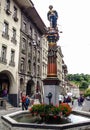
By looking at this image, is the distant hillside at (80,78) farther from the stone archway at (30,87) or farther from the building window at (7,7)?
the building window at (7,7)

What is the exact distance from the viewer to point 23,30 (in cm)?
3047

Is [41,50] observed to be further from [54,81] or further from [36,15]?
[54,81]

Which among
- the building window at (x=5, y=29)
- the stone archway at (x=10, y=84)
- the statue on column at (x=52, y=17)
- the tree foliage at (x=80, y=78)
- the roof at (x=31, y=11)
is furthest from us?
the tree foliage at (x=80, y=78)

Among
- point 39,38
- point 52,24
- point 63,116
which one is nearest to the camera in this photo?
point 63,116

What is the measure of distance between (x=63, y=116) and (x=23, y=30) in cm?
2244

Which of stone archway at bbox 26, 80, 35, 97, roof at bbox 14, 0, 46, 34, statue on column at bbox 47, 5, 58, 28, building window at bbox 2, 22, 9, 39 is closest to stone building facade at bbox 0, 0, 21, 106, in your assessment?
building window at bbox 2, 22, 9, 39

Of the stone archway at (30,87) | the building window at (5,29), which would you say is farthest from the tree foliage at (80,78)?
the building window at (5,29)

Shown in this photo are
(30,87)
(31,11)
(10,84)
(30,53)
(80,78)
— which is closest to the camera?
(10,84)

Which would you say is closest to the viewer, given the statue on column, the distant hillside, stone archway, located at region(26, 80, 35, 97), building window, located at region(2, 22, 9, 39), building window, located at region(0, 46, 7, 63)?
the statue on column

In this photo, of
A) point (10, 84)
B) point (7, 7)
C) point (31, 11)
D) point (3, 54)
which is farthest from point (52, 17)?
point (31, 11)

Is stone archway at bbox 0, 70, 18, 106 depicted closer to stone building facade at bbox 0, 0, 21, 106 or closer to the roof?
stone building facade at bbox 0, 0, 21, 106

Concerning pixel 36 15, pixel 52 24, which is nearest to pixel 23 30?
pixel 36 15

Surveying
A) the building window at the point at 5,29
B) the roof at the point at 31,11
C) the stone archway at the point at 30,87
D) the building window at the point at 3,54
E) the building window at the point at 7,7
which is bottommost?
the stone archway at the point at 30,87

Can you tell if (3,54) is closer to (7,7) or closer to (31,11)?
(7,7)
